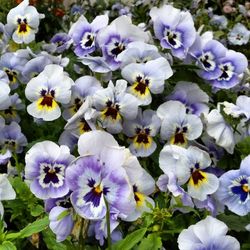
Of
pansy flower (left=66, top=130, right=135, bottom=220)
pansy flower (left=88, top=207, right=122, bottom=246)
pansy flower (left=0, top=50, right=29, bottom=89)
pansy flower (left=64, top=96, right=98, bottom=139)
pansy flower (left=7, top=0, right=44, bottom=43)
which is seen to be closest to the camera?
pansy flower (left=66, top=130, right=135, bottom=220)

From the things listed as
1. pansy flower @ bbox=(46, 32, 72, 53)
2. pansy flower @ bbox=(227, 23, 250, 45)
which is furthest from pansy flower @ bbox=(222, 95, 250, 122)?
pansy flower @ bbox=(227, 23, 250, 45)

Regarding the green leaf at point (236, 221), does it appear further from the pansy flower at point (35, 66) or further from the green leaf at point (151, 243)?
the pansy flower at point (35, 66)

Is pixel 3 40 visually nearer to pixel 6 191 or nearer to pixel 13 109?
pixel 13 109

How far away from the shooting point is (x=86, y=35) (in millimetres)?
1955

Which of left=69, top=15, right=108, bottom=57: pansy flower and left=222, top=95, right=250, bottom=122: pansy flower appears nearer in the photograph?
left=222, top=95, right=250, bottom=122: pansy flower

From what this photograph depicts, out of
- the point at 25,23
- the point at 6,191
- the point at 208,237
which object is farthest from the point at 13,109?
the point at 208,237

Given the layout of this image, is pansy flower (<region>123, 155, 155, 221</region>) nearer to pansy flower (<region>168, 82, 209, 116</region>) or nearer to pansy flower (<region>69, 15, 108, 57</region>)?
pansy flower (<region>168, 82, 209, 116</region>)

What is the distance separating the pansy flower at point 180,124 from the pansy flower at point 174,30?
0.63 ft

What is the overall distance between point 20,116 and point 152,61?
19.5 inches

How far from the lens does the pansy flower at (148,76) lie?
5.68 feet

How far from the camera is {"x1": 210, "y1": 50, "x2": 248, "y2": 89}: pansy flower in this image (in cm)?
191

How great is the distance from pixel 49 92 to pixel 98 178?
0.57 m

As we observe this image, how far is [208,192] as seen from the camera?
1.52 m

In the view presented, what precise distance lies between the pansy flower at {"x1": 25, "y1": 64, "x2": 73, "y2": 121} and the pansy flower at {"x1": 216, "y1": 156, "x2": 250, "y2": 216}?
48cm
